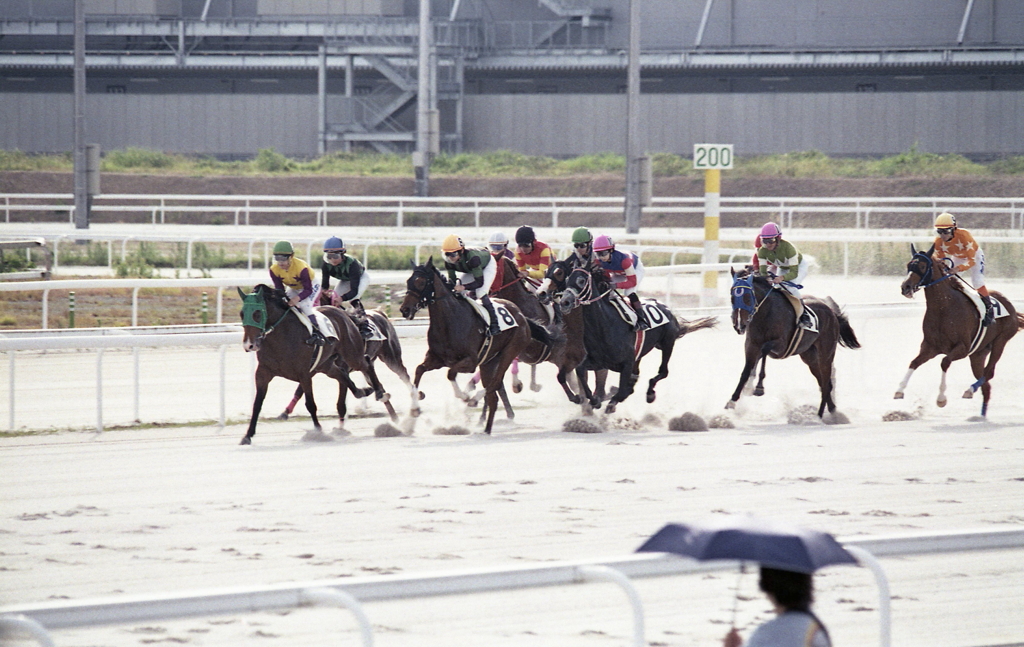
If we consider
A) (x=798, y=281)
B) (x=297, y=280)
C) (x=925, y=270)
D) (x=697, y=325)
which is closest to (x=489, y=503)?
(x=297, y=280)

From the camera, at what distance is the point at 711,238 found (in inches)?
650

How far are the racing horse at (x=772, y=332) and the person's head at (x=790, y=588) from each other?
7.75 m

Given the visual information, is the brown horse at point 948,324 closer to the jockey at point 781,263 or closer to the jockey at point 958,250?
the jockey at point 958,250

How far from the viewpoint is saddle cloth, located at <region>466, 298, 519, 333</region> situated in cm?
1053

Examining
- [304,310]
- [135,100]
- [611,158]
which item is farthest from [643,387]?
[135,100]

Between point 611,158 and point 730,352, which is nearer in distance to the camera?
point 730,352

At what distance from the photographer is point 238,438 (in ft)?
32.5

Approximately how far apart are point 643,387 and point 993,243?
10455 mm

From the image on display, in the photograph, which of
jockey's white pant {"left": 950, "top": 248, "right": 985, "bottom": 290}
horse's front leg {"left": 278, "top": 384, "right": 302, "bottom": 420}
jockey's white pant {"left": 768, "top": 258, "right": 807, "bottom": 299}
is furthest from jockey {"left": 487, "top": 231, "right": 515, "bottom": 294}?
jockey's white pant {"left": 950, "top": 248, "right": 985, "bottom": 290}

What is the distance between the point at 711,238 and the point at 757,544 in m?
13.7

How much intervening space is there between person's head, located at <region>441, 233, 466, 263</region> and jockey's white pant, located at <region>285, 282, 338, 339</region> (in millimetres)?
1092

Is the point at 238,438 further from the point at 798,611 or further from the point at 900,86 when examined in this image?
the point at 900,86

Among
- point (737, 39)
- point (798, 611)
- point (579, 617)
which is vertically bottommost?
point (579, 617)

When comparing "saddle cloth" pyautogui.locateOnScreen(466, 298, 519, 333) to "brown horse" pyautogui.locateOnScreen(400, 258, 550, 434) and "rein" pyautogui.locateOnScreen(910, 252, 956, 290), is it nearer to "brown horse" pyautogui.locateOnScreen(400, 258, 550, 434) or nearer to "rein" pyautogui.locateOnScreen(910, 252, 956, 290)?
"brown horse" pyautogui.locateOnScreen(400, 258, 550, 434)
